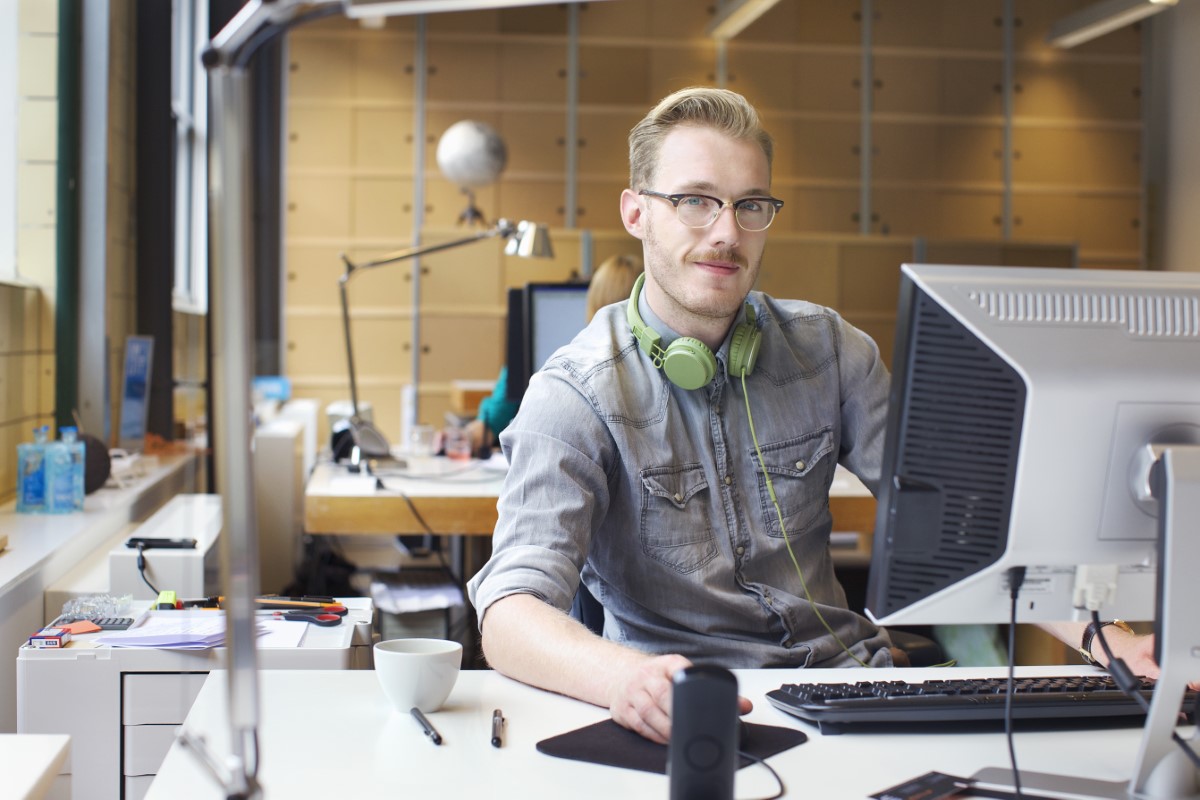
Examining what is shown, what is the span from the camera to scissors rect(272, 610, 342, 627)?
1629mm

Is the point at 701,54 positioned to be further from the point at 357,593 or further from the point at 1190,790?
the point at 1190,790

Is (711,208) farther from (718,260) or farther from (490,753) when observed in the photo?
(490,753)

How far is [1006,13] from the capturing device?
7.25 meters

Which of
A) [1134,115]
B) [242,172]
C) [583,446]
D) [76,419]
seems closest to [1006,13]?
[1134,115]

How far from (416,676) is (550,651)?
14 centimetres

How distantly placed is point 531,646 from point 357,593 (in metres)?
3.21

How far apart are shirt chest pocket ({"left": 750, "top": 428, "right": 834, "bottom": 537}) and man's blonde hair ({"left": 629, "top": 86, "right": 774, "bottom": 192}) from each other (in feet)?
1.14

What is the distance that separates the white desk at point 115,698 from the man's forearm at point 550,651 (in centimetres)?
43

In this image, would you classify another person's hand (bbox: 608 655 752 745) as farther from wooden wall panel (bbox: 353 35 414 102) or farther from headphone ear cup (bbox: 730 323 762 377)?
wooden wall panel (bbox: 353 35 414 102)

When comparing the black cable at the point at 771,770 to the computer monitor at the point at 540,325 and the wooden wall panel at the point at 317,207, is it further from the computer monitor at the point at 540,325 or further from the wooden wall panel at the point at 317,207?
the wooden wall panel at the point at 317,207

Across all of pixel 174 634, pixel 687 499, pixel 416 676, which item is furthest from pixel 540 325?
pixel 416 676

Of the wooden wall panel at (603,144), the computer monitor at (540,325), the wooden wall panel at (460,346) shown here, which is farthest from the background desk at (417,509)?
the wooden wall panel at (603,144)

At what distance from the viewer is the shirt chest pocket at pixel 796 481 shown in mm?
1411

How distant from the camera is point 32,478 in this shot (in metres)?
2.52
